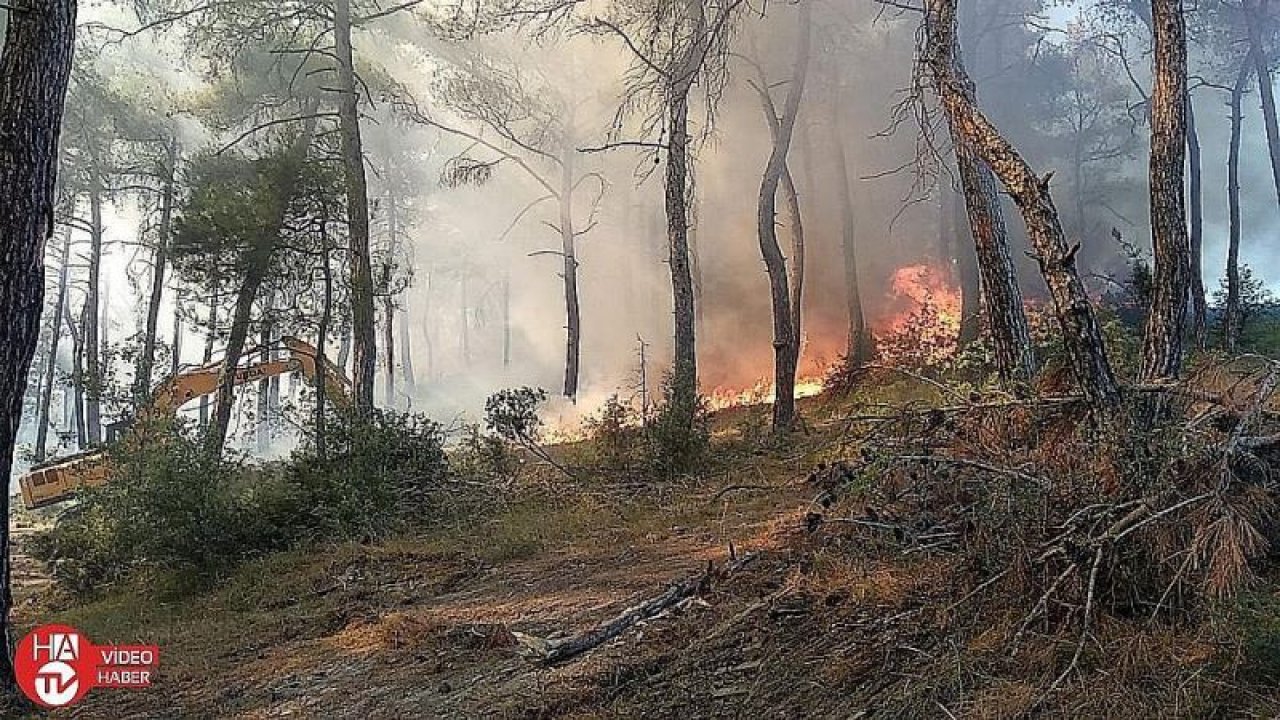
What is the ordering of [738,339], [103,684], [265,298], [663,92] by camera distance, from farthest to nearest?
[738,339]
[265,298]
[663,92]
[103,684]

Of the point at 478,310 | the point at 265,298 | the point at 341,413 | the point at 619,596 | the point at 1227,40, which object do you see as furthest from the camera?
the point at 478,310

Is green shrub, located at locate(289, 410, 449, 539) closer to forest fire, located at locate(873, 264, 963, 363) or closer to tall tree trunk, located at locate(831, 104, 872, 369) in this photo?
forest fire, located at locate(873, 264, 963, 363)

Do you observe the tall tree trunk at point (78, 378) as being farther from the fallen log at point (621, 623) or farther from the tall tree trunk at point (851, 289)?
the tall tree trunk at point (851, 289)

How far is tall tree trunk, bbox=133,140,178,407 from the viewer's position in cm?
1046

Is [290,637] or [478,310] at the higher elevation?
[478,310]

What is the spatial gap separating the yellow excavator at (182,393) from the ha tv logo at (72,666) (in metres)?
4.93

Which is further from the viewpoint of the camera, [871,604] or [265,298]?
[265,298]

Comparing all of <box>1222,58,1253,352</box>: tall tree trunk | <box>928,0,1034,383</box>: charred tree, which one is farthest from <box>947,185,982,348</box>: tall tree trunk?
<box>928,0,1034,383</box>: charred tree

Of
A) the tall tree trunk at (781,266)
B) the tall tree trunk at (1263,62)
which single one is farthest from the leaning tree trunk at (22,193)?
the tall tree trunk at (1263,62)

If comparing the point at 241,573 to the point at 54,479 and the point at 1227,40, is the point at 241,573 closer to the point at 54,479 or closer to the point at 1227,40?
the point at 54,479

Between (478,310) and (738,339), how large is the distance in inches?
858

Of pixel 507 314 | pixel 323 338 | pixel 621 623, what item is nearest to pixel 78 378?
pixel 323 338

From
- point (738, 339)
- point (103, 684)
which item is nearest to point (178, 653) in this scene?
point (103, 684)

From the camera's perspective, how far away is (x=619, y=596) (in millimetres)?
5824
